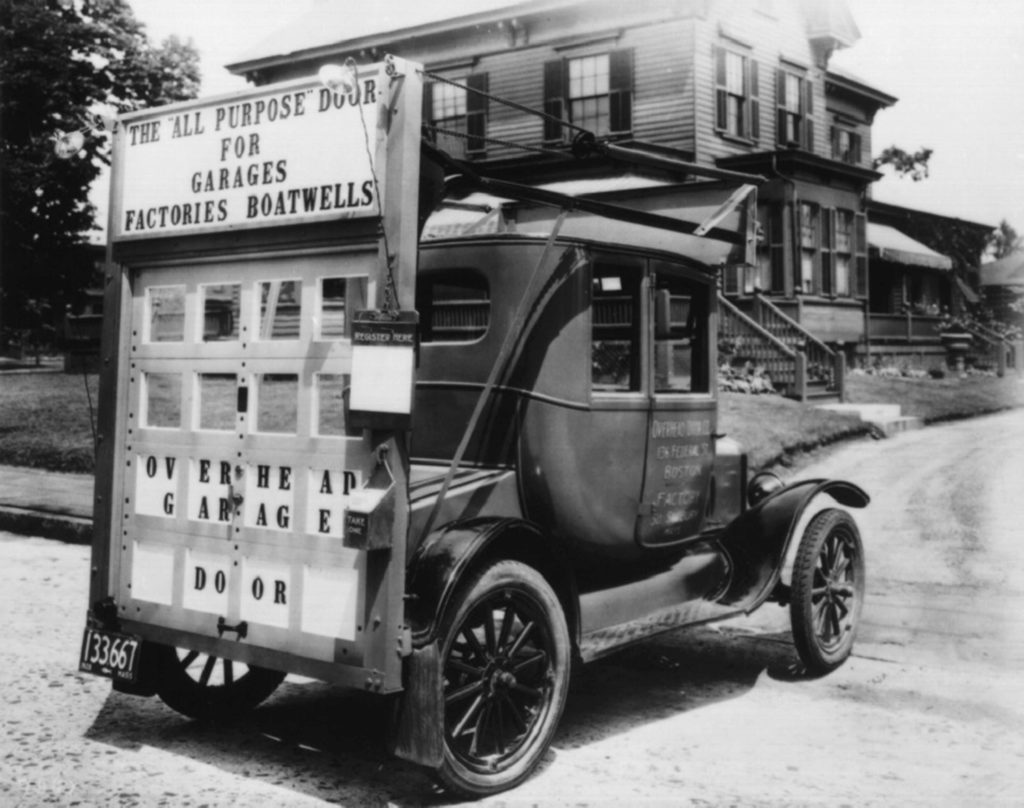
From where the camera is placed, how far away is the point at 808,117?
25781mm

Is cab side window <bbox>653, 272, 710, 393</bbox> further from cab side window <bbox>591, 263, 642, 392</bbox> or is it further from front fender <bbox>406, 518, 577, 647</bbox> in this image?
front fender <bbox>406, 518, 577, 647</bbox>

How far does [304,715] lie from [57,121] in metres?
20.8

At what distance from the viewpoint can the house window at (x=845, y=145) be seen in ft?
102

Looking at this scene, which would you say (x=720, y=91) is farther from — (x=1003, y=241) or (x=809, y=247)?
(x=1003, y=241)

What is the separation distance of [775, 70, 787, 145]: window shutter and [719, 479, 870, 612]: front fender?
66.8 feet

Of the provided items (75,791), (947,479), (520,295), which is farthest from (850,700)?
(947,479)

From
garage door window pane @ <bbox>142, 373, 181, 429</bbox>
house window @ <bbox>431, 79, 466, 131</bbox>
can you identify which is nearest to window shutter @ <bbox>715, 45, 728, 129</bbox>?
house window @ <bbox>431, 79, 466, 131</bbox>

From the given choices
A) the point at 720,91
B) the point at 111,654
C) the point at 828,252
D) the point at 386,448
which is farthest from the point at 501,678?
the point at 828,252

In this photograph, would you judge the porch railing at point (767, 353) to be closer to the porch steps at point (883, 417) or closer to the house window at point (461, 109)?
the porch steps at point (883, 417)

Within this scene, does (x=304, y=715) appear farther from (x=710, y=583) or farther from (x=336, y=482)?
(x=710, y=583)

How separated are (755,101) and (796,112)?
7.05 feet

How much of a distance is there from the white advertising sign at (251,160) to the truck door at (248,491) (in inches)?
7.9

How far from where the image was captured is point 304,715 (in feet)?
17.5

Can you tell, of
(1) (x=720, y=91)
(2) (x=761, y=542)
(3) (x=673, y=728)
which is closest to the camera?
(3) (x=673, y=728)
